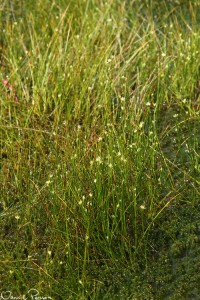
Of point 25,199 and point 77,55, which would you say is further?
point 77,55

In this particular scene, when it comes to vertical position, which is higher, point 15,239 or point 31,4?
point 31,4

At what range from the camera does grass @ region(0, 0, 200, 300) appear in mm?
4277

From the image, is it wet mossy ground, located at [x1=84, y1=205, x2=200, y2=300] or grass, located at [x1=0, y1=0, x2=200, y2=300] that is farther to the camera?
grass, located at [x1=0, y1=0, x2=200, y2=300]

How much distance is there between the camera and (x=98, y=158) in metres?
4.46

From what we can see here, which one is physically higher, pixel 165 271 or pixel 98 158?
pixel 98 158

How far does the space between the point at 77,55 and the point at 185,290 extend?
282cm

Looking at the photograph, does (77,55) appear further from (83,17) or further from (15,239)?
(15,239)

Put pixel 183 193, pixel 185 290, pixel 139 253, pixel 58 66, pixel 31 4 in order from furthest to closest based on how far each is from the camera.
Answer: pixel 31 4
pixel 58 66
pixel 183 193
pixel 139 253
pixel 185 290

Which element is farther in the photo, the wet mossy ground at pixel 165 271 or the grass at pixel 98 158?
the grass at pixel 98 158

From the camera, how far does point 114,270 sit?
429 cm

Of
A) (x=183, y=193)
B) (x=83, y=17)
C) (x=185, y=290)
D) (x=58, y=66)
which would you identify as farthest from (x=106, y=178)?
(x=83, y=17)

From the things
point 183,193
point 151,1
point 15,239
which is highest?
point 151,1

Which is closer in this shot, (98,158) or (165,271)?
(165,271)

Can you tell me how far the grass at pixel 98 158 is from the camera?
4277mm
